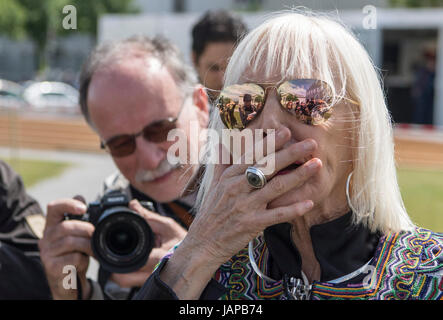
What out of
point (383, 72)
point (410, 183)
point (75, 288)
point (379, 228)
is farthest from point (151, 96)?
point (410, 183)

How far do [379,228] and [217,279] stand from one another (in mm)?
467

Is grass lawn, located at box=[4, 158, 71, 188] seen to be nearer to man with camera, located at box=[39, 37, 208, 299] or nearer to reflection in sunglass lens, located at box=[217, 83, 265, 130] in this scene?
man with camera, located at box=[39, 37, 208, 299]

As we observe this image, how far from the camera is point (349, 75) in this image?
1454mm

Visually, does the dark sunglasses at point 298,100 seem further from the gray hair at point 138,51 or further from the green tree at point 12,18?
the green tree at point 12,18

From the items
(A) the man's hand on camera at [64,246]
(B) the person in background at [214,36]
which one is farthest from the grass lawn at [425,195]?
(B) the person in background at [214,36]

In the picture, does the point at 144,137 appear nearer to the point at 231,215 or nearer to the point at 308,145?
the point at 231,215

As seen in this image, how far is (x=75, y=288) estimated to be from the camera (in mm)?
2053

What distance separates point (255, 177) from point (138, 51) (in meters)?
1.26

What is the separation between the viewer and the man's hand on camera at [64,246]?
6.62 ft

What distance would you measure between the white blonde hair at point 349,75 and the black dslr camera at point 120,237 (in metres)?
0.44

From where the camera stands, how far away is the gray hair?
236 cm

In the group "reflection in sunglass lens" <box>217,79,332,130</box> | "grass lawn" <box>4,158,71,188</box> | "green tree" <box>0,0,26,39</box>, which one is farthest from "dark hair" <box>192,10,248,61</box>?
"green tree" <box>0,0,26,39</box>
